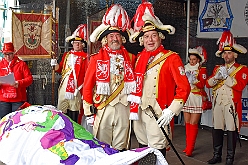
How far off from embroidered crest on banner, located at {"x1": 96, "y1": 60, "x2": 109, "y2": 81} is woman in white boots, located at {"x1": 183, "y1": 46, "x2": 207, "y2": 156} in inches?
79.1

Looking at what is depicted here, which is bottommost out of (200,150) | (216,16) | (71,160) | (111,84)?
(200,150)

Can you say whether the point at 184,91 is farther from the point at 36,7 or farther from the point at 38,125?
the point at 36,7

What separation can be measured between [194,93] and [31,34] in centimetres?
261

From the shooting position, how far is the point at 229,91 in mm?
4820

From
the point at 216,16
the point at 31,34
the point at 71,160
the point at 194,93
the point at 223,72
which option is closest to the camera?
the point at 71,160

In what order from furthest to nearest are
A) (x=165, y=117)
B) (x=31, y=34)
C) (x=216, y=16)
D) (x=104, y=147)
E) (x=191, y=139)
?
(x=216, y=16)
(x=31, y=34)
(x=191, y=139)
(x=165, y=117)
(x=104, y=147)

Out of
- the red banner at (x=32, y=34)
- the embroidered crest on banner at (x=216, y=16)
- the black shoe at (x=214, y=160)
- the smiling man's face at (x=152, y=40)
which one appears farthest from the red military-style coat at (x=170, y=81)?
the embroidered crest on banner at (x=216, y=16)

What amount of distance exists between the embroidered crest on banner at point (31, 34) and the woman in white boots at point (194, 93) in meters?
2.30

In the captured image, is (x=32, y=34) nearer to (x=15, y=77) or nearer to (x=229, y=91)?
(x=15, y=77)

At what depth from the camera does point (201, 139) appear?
6719 mm

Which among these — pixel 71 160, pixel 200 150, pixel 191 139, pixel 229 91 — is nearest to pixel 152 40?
pixel 71 160

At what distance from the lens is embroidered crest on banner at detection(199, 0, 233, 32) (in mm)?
6564

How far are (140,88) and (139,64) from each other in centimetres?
25

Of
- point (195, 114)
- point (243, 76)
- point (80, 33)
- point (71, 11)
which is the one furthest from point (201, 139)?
point (71, 11)
